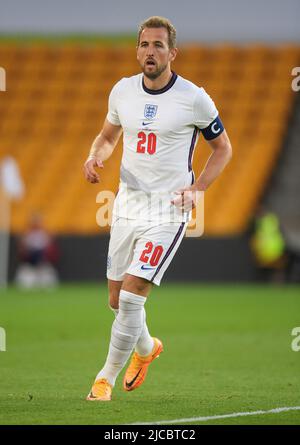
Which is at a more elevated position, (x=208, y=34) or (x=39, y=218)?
(x=208, y=34)

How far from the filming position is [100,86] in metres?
28.2

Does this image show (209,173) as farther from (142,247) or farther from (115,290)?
(115,290)

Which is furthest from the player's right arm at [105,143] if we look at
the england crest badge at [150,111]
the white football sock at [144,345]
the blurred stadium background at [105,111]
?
the blurred stadium background at [105,111]

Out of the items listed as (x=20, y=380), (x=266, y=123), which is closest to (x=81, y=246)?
(x=266, y=123)

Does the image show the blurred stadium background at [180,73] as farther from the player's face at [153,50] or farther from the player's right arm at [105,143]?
the player's face at [153,50]

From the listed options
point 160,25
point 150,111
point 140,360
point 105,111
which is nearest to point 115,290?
point 140,360

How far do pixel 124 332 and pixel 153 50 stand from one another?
204cm

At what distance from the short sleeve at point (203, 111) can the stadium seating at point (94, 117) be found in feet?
51.2

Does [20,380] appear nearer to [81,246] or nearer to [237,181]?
[81,246]

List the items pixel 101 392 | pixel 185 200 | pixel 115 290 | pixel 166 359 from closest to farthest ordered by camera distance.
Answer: pixel 185 200 → pixel 101 392 → pixel 115 290 → pixel 166 359

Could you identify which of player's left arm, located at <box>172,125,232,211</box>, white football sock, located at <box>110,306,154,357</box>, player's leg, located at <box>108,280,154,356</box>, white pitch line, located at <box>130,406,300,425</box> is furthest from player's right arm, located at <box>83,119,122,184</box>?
white pitch line, located at <box>130,406,300,425</box>

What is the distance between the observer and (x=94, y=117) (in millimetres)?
27359

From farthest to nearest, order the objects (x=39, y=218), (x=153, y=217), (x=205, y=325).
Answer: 1. (x=39, y=218)
2. (x=205, y=325)
3. (x=153, y=217)
